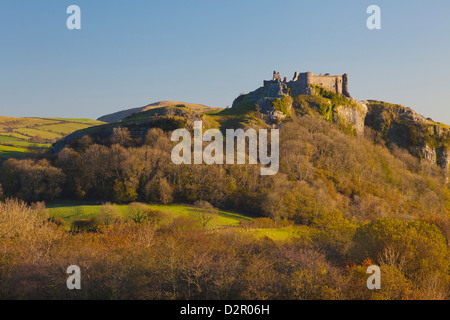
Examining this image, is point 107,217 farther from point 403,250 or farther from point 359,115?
point 359,115

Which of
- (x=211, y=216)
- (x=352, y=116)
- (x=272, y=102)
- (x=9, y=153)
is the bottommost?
(x=211, y=216)

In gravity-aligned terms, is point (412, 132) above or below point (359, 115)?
below

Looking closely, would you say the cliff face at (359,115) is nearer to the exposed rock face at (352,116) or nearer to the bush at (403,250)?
the exposed rock face at (352,116)

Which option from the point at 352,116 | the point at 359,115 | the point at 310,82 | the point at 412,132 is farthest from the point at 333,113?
the point at 412,132

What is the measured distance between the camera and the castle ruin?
518 ft

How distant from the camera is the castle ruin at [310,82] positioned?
518 ft

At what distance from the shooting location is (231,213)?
7688 centimetres

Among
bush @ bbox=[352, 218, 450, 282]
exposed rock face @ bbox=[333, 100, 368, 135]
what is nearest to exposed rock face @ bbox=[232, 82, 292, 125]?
exposed rock face @ bbox=[333, 100, 368, 135]

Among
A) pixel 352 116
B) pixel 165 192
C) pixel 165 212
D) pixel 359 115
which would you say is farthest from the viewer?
pixel 359 115

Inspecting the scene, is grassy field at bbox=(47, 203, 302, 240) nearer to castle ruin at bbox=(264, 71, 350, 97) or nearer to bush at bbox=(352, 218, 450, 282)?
bush at bbox=(352, 218, 450, 282)

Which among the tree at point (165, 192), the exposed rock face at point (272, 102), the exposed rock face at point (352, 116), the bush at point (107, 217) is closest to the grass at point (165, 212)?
the tree at point (165, 192)

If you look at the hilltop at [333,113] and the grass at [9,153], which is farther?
the hilltop at [333,113]

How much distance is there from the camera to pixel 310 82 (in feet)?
519

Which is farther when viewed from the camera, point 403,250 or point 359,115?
point 359,115
